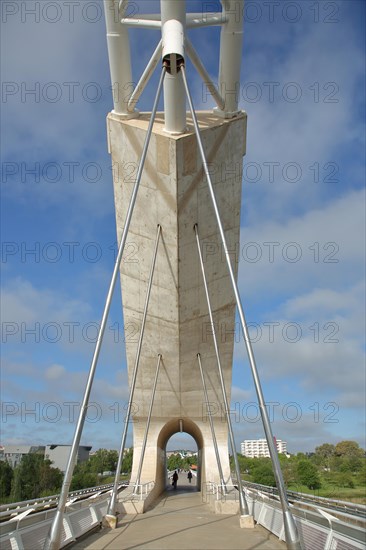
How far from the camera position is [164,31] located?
985cm

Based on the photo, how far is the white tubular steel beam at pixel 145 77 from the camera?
1107 centimetres

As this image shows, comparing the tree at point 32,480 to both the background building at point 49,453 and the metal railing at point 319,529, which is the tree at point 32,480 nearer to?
the background building at point 49,453

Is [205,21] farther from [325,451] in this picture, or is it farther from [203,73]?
[325,451]

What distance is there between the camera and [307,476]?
5969 cm

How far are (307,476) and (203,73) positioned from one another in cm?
6150

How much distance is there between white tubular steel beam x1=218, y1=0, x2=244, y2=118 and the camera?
35.0 feet

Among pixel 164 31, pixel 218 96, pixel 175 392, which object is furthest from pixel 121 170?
pixel 175 392

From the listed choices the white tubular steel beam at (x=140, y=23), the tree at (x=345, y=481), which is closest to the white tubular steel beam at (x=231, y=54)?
the white tubular steel beam at (x=140, y=23)

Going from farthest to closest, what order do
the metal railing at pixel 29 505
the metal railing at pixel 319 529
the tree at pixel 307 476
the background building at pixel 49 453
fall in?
the background building at pixel 49 453 < the tree at pixel 307 476 < the metal railing at pixel 29 505 < the metal railing at pixel 319 529

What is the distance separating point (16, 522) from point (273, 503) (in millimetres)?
6137

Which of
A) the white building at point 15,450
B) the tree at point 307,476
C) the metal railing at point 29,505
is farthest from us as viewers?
the white building at point 15,450

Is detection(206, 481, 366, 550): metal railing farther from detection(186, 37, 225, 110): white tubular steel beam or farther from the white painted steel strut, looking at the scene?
detection(186, 37, 225, 110): white tubular steel beam

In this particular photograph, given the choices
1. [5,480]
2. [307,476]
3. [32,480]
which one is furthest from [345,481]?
[5,480]

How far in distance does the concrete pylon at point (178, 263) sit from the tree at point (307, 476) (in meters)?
42.7
